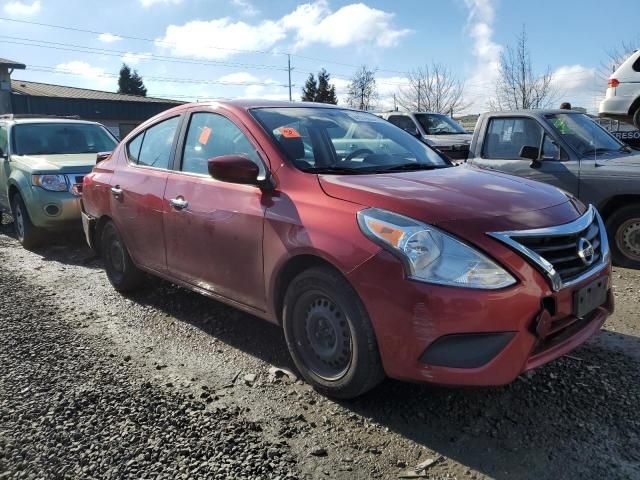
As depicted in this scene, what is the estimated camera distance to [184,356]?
3734mm

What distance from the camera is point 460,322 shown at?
8.01ft

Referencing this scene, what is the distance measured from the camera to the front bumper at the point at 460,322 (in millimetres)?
2434

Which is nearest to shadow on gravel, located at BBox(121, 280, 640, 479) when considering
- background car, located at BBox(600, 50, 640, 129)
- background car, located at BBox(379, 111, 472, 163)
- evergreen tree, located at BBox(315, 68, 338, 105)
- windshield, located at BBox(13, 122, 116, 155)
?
windshield, located at BBox(13, 122, 116, 155)

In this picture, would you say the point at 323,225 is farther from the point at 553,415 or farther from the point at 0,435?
the point at 0,435

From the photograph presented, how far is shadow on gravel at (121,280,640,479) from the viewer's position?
246cm

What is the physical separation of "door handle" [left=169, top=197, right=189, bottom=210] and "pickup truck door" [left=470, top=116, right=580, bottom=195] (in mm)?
3585

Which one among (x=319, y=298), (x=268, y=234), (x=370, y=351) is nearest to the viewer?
(x=370, y=351)

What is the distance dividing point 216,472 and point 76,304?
3.02 metres

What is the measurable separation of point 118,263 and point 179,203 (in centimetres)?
153

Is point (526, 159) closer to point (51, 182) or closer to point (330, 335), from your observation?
point (330, 335)

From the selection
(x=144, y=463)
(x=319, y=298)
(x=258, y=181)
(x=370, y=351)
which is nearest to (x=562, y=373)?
(x=370, y=351)

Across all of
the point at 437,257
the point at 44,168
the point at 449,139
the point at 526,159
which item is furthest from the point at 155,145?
the point at 449,139

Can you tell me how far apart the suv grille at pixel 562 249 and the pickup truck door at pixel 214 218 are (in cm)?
145


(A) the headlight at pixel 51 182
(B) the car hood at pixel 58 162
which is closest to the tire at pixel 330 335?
(B) the car hood at pixel 58 162
